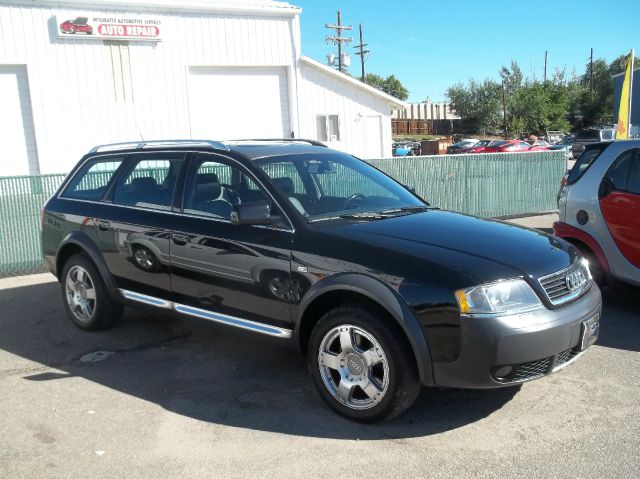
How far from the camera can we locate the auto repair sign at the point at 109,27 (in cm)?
1627

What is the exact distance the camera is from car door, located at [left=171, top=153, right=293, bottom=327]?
13.8ft

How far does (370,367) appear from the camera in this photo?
149 inches

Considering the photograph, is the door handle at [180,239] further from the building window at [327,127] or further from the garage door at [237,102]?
the building window at [327,127]

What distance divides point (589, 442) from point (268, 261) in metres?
2.21

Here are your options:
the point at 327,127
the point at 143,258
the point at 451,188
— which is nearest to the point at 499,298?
the point at 143,258

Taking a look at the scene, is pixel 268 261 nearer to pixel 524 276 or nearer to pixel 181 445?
pixel 181 445

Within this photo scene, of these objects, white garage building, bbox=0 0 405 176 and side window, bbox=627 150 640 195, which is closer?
side window, bbox=627 150 640 195

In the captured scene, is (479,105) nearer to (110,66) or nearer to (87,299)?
(110,66)

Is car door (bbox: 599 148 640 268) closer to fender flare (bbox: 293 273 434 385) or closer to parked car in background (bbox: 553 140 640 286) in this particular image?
parked car in background (bbox: 553 140 640 286)

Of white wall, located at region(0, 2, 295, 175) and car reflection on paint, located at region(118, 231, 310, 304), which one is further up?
white wall, located at region(0, 2, 295, 175)

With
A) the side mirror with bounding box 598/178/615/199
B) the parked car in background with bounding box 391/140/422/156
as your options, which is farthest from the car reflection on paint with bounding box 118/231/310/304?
the parked car in background with bounding box 391/140/422/156

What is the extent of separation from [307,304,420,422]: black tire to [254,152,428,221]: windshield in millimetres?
783

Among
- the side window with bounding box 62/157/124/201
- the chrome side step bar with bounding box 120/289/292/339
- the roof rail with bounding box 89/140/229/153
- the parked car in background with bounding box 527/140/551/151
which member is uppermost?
the roof rail with bounding box 89/140/229/153

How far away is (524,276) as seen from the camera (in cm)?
362
